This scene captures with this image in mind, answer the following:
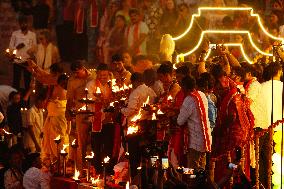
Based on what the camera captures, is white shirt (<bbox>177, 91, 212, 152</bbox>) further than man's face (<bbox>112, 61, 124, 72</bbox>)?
No

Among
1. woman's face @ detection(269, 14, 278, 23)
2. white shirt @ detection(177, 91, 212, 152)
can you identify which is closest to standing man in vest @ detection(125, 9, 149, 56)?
woman's face @ detection(269, 14, 278, 23)

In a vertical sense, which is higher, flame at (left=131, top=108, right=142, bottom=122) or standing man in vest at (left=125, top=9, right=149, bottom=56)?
standing man in vest at (left=125, top=9, right=149, bottom=56)

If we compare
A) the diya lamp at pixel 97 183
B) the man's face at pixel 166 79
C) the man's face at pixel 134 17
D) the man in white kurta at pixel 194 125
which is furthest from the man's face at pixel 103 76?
the man's face at pixel 134 17

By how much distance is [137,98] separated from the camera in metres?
14.7

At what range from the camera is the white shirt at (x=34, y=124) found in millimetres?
18734

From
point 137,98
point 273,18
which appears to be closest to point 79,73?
point 137,98

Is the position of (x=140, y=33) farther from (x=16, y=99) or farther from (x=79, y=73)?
(x=79, y=73)

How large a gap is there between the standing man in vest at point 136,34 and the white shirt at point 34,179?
7.32 meters

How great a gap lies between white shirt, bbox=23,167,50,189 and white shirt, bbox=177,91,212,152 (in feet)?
9.51

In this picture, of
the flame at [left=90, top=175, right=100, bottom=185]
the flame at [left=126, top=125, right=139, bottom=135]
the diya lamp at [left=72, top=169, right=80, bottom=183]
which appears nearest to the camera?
the flame at [left=126, top=125, right=139, bottom=135]

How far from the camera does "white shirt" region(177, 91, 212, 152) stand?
1326 centimetres

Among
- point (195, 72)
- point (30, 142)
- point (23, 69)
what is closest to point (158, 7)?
point (23, 69)

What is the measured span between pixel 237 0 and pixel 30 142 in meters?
6.70

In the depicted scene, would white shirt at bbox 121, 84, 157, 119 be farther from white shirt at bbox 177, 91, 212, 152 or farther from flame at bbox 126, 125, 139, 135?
white shirt at bbox 177, 91, 212, 152
